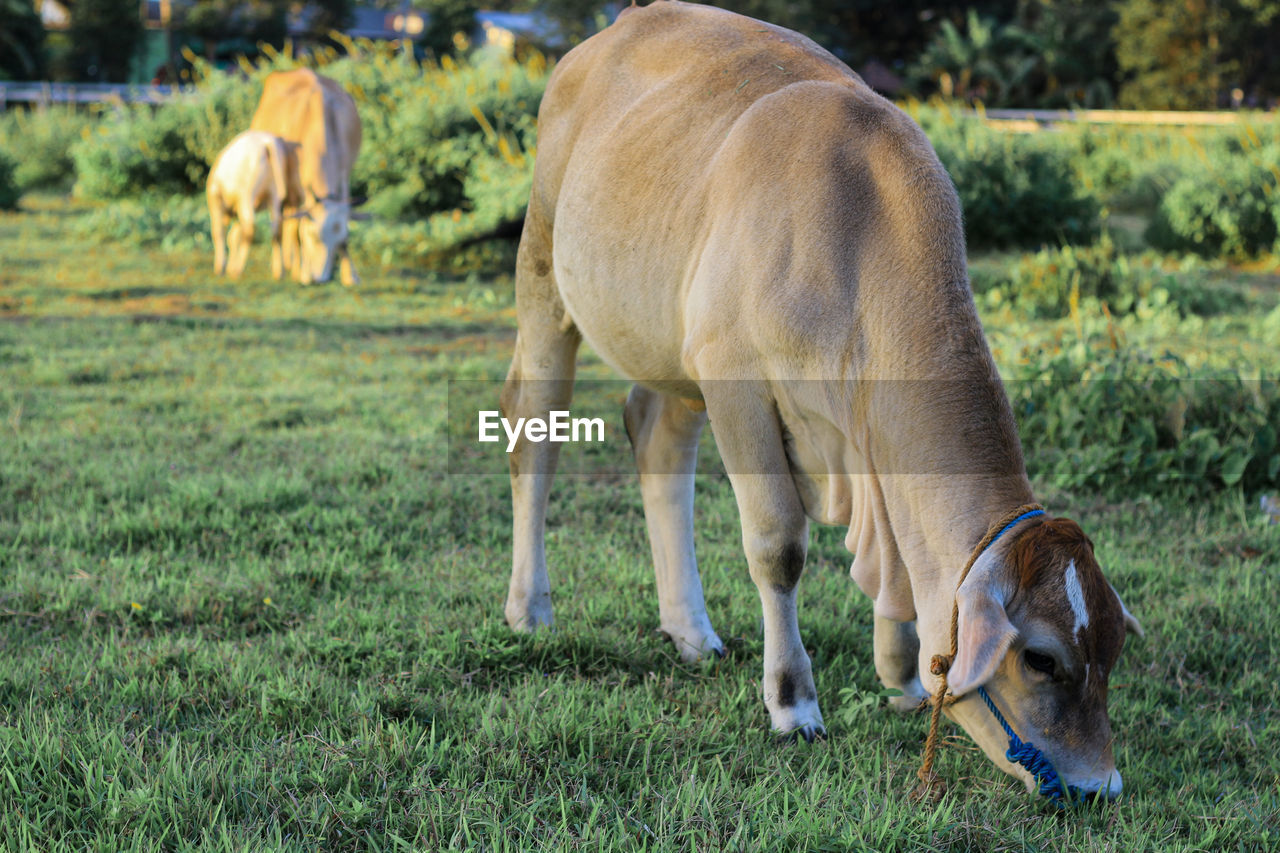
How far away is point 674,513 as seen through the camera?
12.6ft

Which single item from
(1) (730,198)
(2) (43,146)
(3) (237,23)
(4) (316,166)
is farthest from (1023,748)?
(3) (237,23)

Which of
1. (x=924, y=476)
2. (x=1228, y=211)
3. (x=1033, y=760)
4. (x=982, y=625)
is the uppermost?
(x=924, y=476)

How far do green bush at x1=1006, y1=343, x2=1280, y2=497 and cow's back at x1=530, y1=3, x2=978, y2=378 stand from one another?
2.89 meters

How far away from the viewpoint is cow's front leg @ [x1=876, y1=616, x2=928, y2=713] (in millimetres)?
3178

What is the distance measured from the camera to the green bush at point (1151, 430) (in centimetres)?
538

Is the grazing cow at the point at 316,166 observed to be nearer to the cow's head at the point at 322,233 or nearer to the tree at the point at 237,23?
the cow's head at the point at 322,233

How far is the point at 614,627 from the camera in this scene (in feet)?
12.5

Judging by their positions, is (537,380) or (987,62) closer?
(537,380)

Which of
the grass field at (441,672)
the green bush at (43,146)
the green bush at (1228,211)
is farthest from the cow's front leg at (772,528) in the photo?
the green bush at (43,146)

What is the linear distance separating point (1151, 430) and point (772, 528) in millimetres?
3209

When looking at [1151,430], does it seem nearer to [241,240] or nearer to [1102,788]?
[1102,788]

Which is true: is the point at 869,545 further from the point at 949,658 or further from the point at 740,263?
the point at 740,263

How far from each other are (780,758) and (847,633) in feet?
2.96

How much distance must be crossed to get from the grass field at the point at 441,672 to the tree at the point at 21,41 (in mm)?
31466
